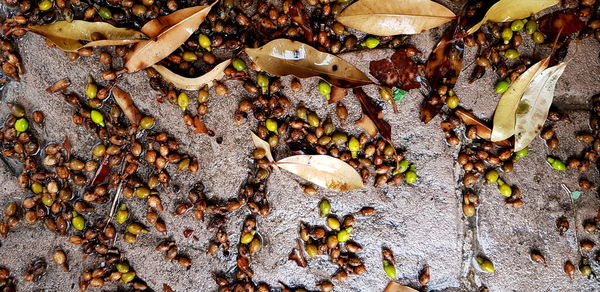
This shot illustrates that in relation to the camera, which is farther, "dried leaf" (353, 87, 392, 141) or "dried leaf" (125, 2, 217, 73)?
"dried leaf" (353, 87, 392, 141)

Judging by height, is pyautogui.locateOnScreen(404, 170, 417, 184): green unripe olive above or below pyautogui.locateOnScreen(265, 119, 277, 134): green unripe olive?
below

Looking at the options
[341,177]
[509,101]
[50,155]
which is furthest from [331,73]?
[50,155]

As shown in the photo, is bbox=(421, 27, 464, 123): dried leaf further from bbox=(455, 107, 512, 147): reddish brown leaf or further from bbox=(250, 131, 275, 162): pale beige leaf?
bbox=(250, 131, 275, 162): pale beige leaf

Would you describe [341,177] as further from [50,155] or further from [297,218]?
[50,155]

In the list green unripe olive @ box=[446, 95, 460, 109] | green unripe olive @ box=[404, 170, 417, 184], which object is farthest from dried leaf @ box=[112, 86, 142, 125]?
green unripe olive @ box=[446, 95, 460, 109]

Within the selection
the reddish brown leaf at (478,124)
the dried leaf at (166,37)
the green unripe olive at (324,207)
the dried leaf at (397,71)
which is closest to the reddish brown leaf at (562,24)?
the reddish brown leaf at (478,124)

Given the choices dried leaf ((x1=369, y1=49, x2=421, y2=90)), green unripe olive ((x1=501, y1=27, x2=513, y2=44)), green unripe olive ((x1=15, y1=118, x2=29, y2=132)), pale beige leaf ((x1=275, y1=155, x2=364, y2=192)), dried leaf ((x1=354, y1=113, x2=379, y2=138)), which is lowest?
green unripe olive ((x1=15, y1=118, x2=29, y2=132))

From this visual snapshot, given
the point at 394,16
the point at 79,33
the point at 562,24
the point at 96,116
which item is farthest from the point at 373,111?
the point at 79,33
